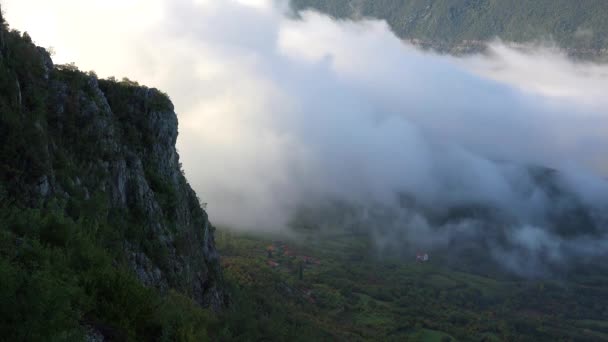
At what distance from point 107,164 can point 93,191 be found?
15.8 feet

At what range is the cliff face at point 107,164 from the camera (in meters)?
34.8

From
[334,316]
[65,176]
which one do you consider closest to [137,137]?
[65,176]

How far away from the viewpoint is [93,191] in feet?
144

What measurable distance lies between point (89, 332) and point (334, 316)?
159 metres

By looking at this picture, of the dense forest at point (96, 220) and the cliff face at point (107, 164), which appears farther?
the cliff face at point (107, 164)

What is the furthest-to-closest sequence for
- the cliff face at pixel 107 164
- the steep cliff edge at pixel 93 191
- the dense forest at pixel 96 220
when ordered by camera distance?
the cliff face at pixel 107 164 < the steep cliff edge at pixel 93 191 < the dense forest at pixel 96 220

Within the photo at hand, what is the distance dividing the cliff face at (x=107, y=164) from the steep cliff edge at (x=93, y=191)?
10 centimetres

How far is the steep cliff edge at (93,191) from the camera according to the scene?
982 inches

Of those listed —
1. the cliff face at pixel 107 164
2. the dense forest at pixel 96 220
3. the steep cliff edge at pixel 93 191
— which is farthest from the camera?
the cliff face at pixel 107 164

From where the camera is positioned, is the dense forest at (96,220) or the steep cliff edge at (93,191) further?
the steep cliff edge at (93,191)

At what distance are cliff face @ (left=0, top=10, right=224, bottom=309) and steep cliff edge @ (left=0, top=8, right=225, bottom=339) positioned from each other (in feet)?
0.32

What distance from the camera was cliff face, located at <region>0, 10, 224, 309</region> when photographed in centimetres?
3484

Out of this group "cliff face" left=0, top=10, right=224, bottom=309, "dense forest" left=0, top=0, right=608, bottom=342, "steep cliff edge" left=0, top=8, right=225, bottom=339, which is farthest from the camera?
"cliff face" left=0, top=10, right=224, bottom=309

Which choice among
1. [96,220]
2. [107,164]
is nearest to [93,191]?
[107,164]
